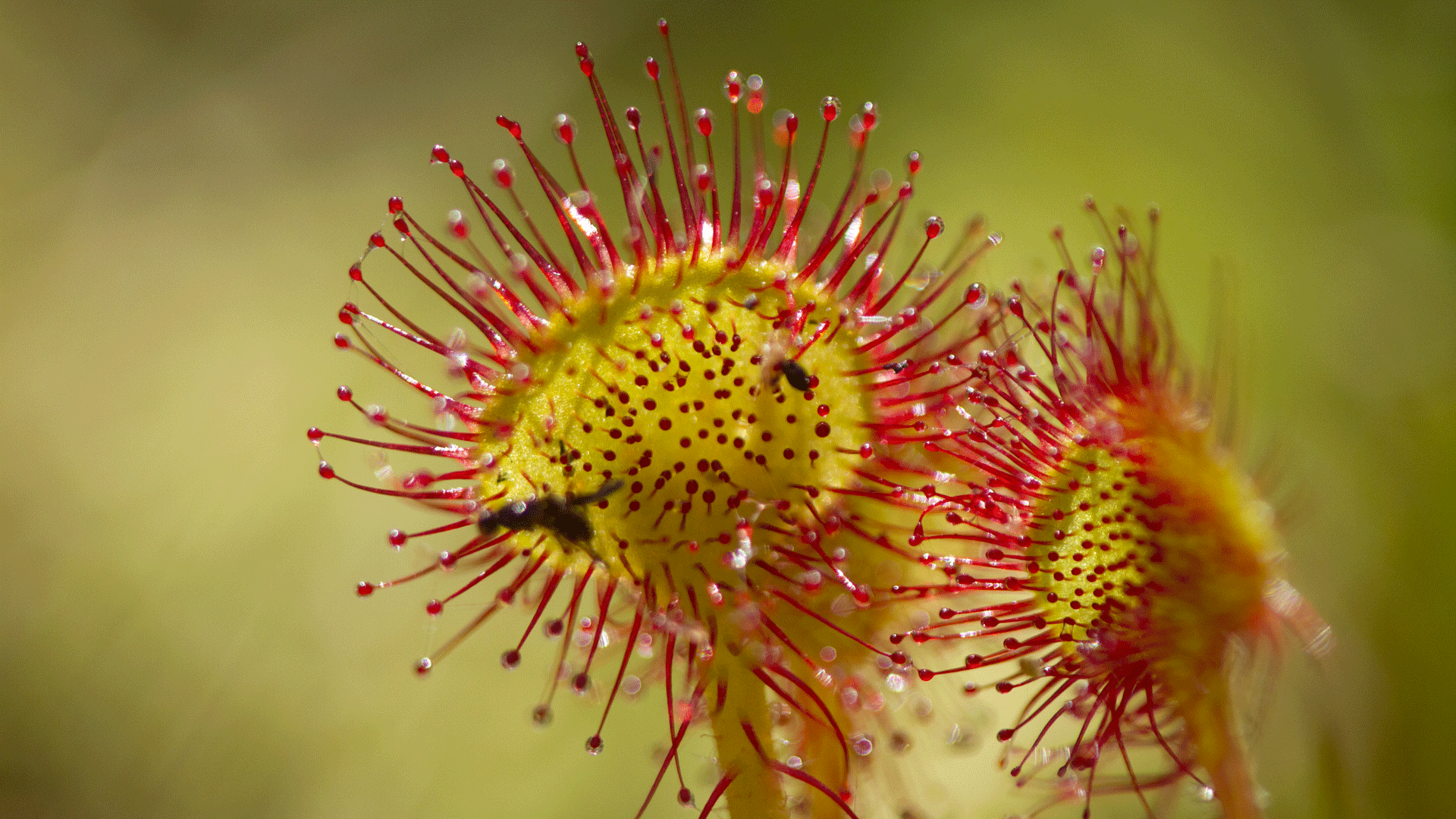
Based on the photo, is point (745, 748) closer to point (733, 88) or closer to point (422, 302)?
point (733, 88)

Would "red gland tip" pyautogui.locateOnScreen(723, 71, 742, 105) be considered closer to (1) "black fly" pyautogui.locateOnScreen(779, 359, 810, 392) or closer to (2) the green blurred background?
(1) "black fly" pyautogui.locateOnScreen(779, 359, 810, 392)

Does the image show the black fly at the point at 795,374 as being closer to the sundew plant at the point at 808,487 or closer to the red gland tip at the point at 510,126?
the sundew plant at the point at 808,487

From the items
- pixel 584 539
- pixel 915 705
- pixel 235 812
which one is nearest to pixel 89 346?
pixel 235 812

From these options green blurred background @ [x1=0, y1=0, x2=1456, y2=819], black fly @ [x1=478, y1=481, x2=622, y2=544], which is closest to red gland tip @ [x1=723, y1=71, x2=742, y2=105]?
black fly @ [x1=478, y1=481, x2=622, y2=544]

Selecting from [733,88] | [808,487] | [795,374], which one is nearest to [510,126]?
[733,88]

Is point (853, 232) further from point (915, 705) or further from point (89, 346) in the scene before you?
point (89, 346)
